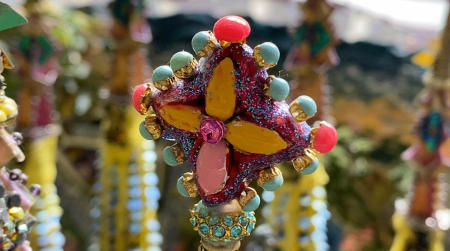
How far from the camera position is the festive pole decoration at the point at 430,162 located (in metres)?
1.04

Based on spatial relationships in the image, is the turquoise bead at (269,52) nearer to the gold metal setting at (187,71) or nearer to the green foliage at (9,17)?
the gold metal setting at (187,71)

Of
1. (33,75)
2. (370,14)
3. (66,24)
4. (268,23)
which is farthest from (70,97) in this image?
(370,14)

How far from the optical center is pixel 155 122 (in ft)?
2.12

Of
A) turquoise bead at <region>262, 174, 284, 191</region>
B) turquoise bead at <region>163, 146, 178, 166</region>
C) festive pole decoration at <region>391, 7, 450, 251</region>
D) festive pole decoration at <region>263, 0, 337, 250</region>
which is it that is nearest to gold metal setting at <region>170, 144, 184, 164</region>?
turquoise bead at <region>163, 146, 178, 166</region>

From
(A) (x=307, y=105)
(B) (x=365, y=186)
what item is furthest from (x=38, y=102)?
(B) (x=365, y=186)

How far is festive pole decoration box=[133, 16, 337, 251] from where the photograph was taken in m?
0.60

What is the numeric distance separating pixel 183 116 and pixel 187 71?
5 cm

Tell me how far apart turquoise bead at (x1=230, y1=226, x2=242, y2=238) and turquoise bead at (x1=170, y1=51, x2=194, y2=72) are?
0.18 meters

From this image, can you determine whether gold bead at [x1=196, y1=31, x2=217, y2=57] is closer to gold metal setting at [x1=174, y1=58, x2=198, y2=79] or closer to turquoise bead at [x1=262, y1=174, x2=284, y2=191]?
gold metal setting at [x1=174, y1=58, x2=198, y2=79]

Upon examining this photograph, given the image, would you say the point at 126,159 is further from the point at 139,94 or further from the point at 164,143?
the point at 164,143

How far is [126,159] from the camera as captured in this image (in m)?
1.20

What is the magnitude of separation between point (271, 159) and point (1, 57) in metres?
0.30

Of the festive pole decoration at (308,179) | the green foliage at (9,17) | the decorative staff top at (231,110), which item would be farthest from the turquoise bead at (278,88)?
the festive pole decoration at (308,179)

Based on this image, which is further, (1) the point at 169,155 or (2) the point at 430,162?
(2) the point at 430,162
